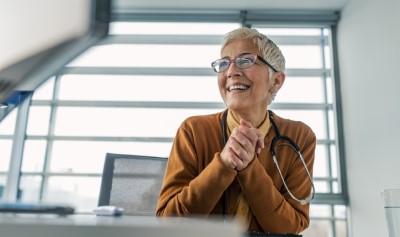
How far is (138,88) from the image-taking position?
3.58m

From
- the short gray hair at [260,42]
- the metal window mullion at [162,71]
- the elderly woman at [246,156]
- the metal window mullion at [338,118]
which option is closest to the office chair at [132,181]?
the elderly woman at [246,156]

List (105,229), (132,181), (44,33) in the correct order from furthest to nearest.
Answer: (132,181), (44,33), (105,229)

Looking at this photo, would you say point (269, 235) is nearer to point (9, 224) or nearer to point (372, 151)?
point (9, 224)

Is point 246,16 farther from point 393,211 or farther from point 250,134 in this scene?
point 250,134

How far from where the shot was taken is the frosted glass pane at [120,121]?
137 inches

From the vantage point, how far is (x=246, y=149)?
2.47ft

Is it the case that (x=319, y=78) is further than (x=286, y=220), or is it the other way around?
(x=319, y=78)

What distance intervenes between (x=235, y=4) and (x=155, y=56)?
977 mm

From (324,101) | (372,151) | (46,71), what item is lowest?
(46,71)

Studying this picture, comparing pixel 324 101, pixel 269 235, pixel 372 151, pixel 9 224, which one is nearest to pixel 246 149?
pixel 269 235

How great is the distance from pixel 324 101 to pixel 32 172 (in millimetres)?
3036

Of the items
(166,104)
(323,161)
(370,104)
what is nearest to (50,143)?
(166,104)

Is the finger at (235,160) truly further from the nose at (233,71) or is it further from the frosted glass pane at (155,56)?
the frosted glass pane at (155,56)

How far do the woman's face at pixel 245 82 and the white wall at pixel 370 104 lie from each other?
176 centimetres
